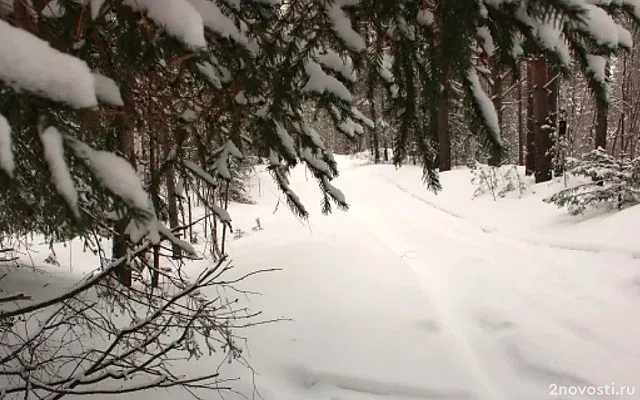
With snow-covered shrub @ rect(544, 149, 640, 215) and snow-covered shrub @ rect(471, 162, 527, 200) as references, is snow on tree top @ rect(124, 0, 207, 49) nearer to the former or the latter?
snow-covered shrub @ rect(544, 149, 640, 215)

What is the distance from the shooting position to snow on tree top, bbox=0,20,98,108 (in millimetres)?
1041

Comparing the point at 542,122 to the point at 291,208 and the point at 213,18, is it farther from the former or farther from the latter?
the point at 213,18

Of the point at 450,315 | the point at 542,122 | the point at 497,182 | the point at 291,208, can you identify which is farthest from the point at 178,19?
the point at 497,182

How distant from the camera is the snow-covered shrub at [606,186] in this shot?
7469 mm

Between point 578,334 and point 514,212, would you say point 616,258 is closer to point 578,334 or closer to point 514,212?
point 578,334

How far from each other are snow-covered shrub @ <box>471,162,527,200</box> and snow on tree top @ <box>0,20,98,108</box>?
11.5 m

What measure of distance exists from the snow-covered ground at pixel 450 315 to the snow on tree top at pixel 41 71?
2.69 metres

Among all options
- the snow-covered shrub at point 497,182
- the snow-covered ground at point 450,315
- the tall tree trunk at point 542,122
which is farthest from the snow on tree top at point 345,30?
the snow-covered shrub at point 497,182

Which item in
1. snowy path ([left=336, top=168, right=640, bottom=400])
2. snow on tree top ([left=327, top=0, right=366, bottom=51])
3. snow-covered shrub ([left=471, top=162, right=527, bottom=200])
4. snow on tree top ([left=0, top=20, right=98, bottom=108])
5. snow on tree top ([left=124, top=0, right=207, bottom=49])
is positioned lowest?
snowy path ([left=336, top=168, right=640, bottom=400])

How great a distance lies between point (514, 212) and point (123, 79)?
921 centimetres

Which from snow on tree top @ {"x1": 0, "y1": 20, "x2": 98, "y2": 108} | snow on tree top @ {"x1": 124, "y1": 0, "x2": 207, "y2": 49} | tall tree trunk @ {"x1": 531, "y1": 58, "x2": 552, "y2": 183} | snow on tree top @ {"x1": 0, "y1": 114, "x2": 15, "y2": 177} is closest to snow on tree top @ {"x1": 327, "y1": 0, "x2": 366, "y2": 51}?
snow on tree top @ {"x1": 124, "y1": 0, "x2": 207, "y2": 49}

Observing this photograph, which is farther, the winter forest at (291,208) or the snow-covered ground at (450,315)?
the snow-covered ground at (450,315)

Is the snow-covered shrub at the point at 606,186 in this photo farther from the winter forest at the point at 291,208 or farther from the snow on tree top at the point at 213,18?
the snow on tree top at the point at 213,18

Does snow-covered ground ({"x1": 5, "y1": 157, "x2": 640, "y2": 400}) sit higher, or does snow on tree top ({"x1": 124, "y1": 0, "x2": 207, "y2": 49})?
snow on tree top ({"x1": 124, "y1": 0, "x2": 207, "y2": 49})
